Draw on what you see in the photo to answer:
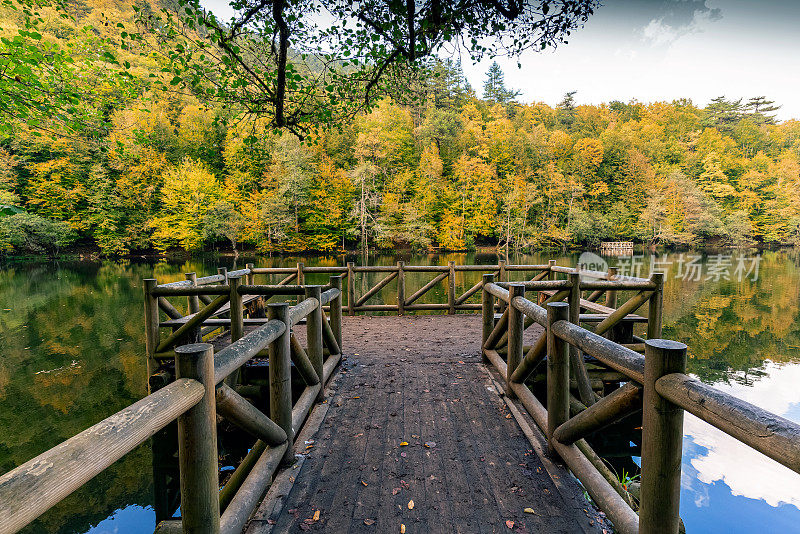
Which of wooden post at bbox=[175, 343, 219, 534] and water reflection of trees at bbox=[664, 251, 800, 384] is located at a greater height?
wooden post at bbox=[175, 343, 219, 534]

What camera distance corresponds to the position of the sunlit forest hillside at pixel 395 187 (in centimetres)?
3139

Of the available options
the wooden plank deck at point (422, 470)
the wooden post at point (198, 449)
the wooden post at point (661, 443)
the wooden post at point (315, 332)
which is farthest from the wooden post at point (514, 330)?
the wooden post at point (198, 449)

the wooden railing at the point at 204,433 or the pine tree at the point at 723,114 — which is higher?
A: the pine tree at the point at 723,114

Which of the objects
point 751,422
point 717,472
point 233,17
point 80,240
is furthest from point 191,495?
point 80,240

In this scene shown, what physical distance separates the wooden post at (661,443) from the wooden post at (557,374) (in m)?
1.14

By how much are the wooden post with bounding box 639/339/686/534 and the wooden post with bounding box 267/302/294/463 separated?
7.43 ft

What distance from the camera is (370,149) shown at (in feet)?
108

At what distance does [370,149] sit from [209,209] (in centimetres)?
1477

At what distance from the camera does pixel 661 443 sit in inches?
63.7

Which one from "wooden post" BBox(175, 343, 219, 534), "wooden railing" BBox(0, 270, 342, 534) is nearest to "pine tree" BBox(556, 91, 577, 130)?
"wooden railing" BBox(0, 270, 342, 534)

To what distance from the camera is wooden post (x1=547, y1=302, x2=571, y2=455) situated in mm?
2826

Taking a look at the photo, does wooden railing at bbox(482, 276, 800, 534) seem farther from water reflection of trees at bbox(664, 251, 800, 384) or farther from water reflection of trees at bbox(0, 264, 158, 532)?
water reflection of trees at bbox(664, 251, 800, 384)

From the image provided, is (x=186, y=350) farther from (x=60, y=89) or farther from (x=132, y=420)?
(x=60, y=89)

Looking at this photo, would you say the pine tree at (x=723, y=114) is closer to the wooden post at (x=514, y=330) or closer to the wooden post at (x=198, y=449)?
the wooden post at (x=514, y=330)
